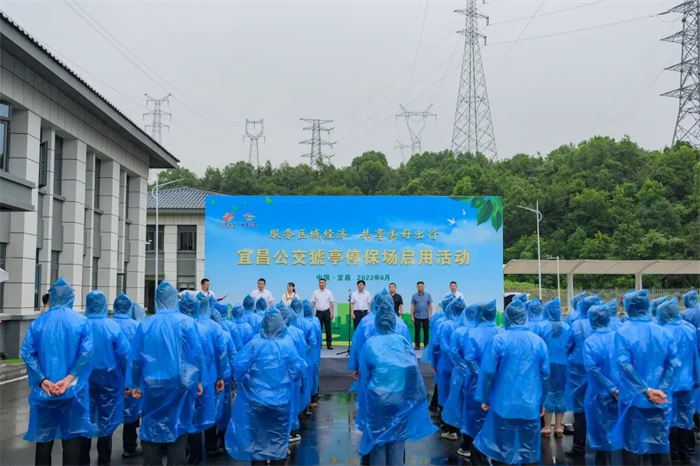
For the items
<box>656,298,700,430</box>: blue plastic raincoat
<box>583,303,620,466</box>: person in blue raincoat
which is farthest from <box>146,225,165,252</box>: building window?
<box>656,298,700,430</box>: blue plastic raincoat

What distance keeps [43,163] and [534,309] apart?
14144 mm

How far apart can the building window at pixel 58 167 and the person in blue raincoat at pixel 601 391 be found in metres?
16.2

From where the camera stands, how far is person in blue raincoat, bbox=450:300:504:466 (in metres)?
7.00

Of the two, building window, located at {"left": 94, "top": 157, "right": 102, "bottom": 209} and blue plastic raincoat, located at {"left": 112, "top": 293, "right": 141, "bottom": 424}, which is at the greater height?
building window, located at {"left": 94, "top": 157, "right": 102, "bottom": 209}

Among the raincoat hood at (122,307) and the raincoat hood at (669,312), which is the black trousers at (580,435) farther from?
the raincoat hood at (122,307)

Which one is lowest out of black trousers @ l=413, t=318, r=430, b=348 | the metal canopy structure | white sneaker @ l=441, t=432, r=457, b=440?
white sneaker @ l=441, t=432, r=457, b=440

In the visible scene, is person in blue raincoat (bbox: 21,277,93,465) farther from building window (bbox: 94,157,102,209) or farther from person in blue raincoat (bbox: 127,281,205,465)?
building window (bbox: 94,157,102,209)

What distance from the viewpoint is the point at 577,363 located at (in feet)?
25.8

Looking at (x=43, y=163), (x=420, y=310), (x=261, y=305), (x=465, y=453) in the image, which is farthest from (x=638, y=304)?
(x=43, y=163)

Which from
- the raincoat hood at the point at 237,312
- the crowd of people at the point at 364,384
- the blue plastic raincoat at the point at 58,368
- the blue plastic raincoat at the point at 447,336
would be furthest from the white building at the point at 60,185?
the blue plastic raincoat at the point at 447,336

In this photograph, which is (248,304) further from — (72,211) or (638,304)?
(72,211)

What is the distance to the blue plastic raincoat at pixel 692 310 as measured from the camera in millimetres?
8610

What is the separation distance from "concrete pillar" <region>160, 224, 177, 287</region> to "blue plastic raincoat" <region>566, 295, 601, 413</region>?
33.2 meters

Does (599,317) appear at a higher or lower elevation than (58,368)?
Result: higher
